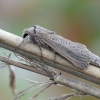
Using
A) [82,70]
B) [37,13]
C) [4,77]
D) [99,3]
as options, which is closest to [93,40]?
[99,3]

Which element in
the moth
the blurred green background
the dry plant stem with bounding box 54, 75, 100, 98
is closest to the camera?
the dry plant stem with bounding box 54, 75, 100, 98

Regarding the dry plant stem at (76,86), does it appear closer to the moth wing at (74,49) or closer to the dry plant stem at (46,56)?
the dry plant stem at (46,56)

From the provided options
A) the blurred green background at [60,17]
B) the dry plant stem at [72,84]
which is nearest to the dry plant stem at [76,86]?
the dry plant stem at [72,84]

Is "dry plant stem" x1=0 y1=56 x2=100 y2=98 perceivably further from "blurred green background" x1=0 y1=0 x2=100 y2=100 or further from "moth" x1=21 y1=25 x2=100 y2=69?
"blurred green background" x1=0 y1=0 x2=100 y2=100

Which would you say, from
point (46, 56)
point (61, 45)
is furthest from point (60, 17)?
point (46, 56)

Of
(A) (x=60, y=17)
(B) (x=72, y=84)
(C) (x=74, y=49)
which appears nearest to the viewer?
(B) (x=72, y=84)

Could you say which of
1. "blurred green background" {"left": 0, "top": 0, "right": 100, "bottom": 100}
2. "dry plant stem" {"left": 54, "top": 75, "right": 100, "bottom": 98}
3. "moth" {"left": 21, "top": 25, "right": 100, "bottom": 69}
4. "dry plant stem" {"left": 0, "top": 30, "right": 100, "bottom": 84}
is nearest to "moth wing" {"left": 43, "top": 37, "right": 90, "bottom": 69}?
"moth" {"left": 21, "top": 25, "right": 100, "bottom": 69}

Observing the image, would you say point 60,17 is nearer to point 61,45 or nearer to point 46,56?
point 61,45
